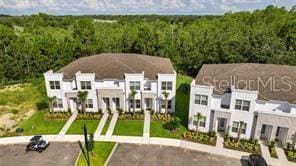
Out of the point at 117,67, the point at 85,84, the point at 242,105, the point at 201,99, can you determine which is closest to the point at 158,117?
the point at 201,99

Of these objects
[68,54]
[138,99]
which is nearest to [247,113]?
[138,99]

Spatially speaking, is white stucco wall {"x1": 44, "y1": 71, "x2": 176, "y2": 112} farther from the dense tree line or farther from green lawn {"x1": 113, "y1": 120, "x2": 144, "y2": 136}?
the dense tree line

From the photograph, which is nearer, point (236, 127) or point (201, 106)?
point (236, 127)

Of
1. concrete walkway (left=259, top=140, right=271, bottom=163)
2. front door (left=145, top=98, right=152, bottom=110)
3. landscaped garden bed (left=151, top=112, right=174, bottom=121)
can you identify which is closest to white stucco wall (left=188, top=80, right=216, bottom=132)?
landscaped garden bed (left=151, top=112, right=174, bottom=121)

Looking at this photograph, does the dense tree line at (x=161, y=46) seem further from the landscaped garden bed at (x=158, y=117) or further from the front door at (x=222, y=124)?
the landscaped garden bed at (x=158, y=117)

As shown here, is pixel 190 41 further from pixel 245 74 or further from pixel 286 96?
pixel 286 96

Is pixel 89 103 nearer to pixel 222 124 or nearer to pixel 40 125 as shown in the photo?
pixel 40 125
